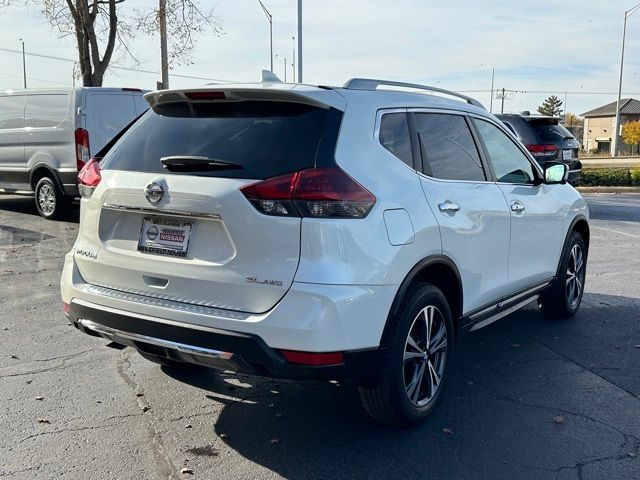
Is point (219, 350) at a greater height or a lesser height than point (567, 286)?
greater

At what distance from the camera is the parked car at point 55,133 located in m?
11.1

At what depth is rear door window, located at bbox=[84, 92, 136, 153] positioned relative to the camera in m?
11.1

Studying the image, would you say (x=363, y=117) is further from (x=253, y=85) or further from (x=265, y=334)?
(x=265, y=334)

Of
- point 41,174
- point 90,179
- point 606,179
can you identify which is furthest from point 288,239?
point 606,179

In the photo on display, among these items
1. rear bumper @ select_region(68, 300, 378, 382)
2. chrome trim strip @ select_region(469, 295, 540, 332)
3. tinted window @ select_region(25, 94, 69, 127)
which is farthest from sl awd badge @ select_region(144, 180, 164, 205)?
tinted window @ select_region(25, 94, 69, 127)

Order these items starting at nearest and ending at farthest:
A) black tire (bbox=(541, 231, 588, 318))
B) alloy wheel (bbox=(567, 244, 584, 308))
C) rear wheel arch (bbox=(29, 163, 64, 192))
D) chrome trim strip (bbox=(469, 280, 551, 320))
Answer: chrome trim strip (bbox=(469, 280, 551, 320)) < black tire (bbox=(541, 231, 588, 318)) < alloy wheel (bbox=(567, 244, 584, 308)) < rear wheel arch (bbox=(29, 163, 64, 192))

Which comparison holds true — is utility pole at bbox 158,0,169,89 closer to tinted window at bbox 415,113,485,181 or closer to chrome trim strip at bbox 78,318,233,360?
tinted window at bbox 415,113,485,181

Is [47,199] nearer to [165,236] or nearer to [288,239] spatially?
[165,236]

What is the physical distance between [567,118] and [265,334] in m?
140

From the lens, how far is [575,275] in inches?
249

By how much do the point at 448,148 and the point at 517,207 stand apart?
2.99 ft

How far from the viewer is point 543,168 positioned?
5.68 meters

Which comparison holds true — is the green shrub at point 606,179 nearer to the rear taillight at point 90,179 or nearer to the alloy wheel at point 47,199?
the alloy wheel at point 47,199

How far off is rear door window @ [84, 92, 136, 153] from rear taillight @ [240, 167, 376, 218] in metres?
8.54
